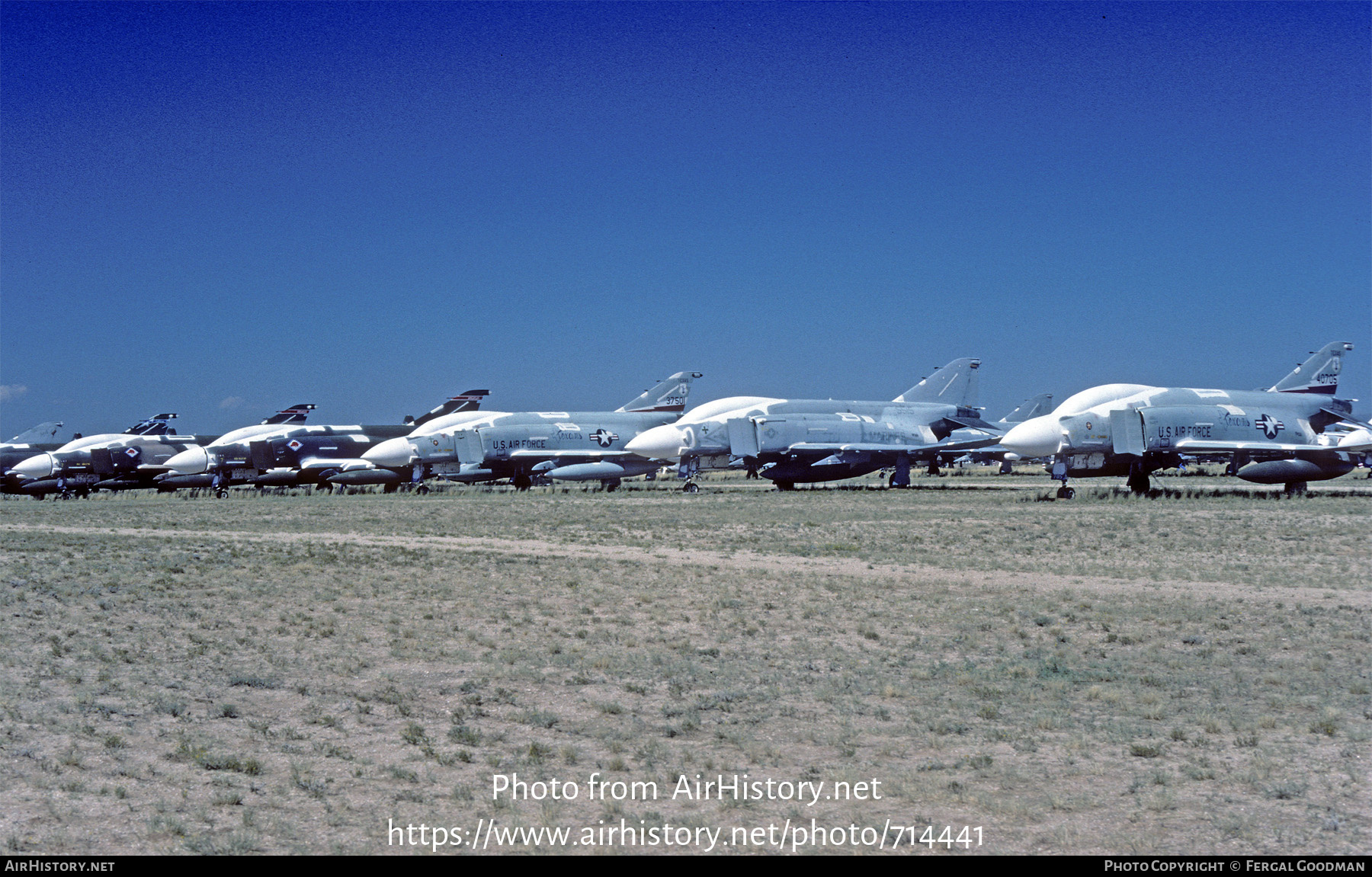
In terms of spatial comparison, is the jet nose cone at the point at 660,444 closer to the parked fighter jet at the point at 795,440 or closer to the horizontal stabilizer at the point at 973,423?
the parked fighter jet at the point at 795,440

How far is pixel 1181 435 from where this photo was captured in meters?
38.1

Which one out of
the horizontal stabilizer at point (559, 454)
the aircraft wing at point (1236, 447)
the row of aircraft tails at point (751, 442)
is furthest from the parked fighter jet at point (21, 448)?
the aircraft wing at point (1236, 447)

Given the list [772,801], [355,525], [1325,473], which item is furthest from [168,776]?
[1325,473]

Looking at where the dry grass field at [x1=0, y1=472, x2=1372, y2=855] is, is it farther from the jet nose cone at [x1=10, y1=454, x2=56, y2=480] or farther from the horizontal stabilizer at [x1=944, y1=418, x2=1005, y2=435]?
the jet nose cone at [x1=10, y1=454, x2=56, y2=480]

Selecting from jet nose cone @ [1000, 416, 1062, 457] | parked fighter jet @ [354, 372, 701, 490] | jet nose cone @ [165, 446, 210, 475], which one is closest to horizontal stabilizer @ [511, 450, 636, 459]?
parked fighter jet @ [354, 372, 701, 490]

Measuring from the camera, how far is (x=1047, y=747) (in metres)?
7.65

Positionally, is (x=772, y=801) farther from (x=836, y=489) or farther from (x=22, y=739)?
(x=836, y=489)

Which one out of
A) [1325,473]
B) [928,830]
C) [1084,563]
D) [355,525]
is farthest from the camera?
[1325,473]

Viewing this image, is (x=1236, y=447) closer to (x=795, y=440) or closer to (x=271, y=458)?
(x=795, y=440)

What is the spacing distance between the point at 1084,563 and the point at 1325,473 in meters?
24.6

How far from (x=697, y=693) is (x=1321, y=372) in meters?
41.9

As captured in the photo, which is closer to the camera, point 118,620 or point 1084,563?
point 118,620

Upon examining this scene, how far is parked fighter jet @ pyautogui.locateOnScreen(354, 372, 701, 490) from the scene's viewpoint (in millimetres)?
49969

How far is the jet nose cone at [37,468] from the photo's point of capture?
5547 centimetres
